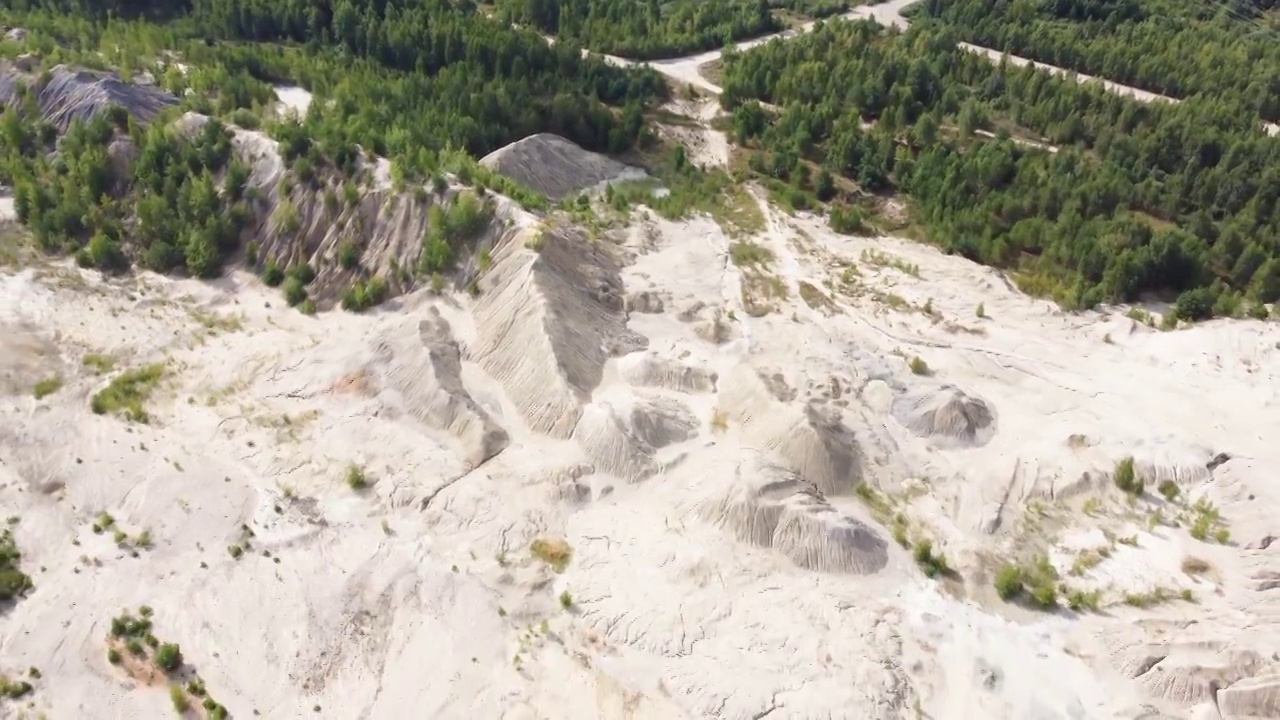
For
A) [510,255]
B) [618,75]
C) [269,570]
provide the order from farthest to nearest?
[618,75] < [510,255] < [269,570]

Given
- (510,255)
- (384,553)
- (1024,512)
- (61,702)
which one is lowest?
(61,702)

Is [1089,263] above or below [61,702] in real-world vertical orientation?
above

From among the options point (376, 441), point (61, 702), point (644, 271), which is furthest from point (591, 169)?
point (61, 702)

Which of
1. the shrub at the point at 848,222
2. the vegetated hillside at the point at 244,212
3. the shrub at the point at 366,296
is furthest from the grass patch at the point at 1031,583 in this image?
the shrub at the point at 366,296

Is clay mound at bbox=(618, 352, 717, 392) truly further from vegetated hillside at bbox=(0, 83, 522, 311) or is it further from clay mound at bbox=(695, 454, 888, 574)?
vegetated hillside at bbox=(0, 83, 522, 311)

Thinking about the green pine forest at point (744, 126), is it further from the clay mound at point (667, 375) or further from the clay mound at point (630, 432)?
the clay mound at point (630, 432)

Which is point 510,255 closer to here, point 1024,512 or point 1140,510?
point 1024,512
